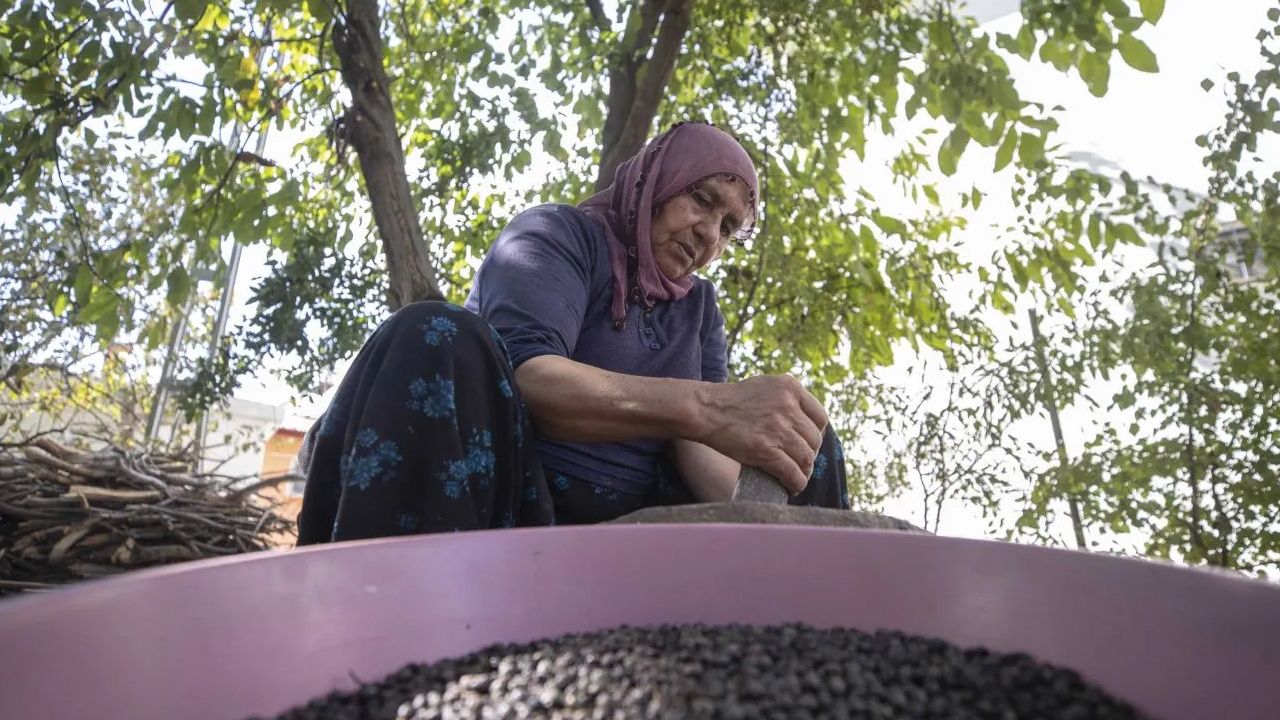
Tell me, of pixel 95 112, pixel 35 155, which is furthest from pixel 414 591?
pixel 35 155

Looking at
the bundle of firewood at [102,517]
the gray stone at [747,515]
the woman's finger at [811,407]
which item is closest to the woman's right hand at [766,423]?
the woman's finger at [811,407]

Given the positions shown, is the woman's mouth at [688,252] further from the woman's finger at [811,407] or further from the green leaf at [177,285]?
the green leaf at [177,285]

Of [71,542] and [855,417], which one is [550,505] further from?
[855,417]

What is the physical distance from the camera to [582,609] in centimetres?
62

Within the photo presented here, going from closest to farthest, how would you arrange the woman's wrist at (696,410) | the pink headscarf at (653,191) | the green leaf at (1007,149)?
the woman's wrist at (696,410) → the pink headscarf at (653,191) → the green leaf at (1007,149)

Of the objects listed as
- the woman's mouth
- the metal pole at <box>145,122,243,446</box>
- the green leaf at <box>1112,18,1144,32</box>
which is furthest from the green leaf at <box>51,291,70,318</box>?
the green leaf at <box>1112,18,1144,32</box>

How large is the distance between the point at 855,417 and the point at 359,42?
272cm

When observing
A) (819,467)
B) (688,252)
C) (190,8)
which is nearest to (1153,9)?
(688,252)

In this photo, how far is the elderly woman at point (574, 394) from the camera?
3.46 feet

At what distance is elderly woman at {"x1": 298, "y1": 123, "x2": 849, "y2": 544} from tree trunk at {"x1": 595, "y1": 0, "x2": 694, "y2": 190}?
2.66 feet

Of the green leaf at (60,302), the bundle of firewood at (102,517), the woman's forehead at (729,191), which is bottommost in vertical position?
the bundle of firewood at (102,517)

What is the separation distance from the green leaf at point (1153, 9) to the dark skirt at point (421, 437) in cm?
155

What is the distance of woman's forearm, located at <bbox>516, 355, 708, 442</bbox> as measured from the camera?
3.87ft

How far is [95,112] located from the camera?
2.37 meters
